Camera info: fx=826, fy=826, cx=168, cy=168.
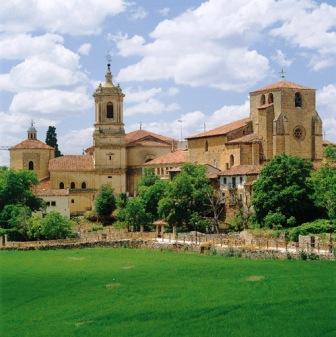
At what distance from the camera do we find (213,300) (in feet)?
112

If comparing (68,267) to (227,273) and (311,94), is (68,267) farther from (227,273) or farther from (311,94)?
(311,94)

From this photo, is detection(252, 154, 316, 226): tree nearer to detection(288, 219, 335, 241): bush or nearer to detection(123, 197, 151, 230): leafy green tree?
detection(288, 219, 335, 241): bush

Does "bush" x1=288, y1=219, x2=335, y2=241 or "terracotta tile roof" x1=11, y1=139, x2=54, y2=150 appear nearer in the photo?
"bush" x1=288, y1=219, x2=335, y2=241

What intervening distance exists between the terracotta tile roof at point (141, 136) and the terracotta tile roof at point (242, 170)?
67.4ft

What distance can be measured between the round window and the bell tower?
2011 centimetres

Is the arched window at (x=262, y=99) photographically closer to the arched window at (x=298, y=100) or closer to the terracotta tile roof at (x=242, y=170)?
the arched window at (x=298, y=100)

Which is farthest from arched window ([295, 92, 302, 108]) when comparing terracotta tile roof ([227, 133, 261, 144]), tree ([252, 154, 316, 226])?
tree ([252, 154, 316, 226])

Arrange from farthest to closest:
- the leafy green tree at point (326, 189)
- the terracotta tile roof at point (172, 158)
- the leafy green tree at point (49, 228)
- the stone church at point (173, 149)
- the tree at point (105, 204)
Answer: the terracotta tile roof at point (172, 158)
the tree at point (105, 204)
the stone church at point (173, 149)
the leafy green tree at point (49, 228)
the leafy green tree at point (326, 189)

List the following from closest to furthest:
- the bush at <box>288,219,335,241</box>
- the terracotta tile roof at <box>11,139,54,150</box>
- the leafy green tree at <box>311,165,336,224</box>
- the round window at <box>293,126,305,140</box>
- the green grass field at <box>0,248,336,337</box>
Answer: the green grass field at <box>0,248,336,337</box>
the bush at <box>288,219,335,241</box>
the leafy green tree at <box>311,165,336,224</box>
the round window at <box>293,126,305,140</box>
the terracotta tile roof at <box>11,139,54,150</box>

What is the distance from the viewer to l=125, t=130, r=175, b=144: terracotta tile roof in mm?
88556

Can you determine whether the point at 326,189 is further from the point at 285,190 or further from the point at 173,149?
the point at 173,149

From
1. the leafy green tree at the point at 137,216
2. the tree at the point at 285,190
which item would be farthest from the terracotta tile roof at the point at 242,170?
the leafy green tree at the point at 137,216

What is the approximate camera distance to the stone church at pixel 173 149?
71.6 metres

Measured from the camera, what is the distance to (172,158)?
82188 mm
